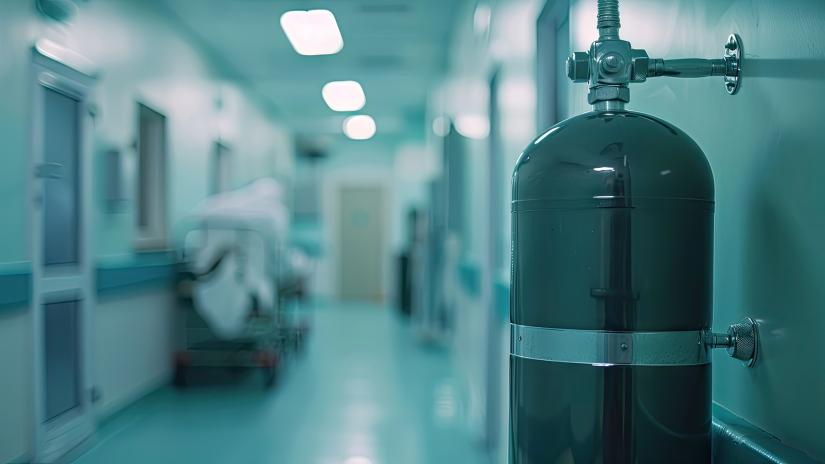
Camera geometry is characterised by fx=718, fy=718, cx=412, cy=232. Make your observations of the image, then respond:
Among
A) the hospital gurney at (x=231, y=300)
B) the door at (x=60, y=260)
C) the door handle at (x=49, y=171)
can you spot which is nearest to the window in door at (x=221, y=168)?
the hospital gurney at (x=231, y=300)

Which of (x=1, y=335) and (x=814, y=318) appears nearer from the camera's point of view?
(x=814, y=318)

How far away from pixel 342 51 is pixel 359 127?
488cm

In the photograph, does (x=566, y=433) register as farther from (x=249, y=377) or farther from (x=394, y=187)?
(x=394, y=187)

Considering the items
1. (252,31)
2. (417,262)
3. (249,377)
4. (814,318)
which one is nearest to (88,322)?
(249,377)

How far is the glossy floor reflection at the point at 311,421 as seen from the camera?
151 inches

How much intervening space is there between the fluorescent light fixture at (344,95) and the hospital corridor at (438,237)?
77 millimetres

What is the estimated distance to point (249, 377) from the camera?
19.8 feet

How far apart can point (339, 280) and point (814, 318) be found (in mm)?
12717

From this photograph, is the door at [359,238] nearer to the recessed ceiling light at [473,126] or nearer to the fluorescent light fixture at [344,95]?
the fluorescent light fixture at [344,95]

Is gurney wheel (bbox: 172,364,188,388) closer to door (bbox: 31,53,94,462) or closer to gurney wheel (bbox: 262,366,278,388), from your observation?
gurney wheel (bbox: 262,366,278,388)

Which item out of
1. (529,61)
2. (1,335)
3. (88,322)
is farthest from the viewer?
(88,322)

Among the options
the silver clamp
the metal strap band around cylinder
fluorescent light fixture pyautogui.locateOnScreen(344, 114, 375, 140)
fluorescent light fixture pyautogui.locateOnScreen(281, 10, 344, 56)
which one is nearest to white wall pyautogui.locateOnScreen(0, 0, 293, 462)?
fluorescent light fixture pyautogui.locateOnScreen(281, 10, 344, 56)

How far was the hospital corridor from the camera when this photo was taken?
1118 millimetres

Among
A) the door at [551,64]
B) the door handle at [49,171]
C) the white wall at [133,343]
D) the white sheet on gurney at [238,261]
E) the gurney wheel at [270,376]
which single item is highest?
the door at [551,64]
